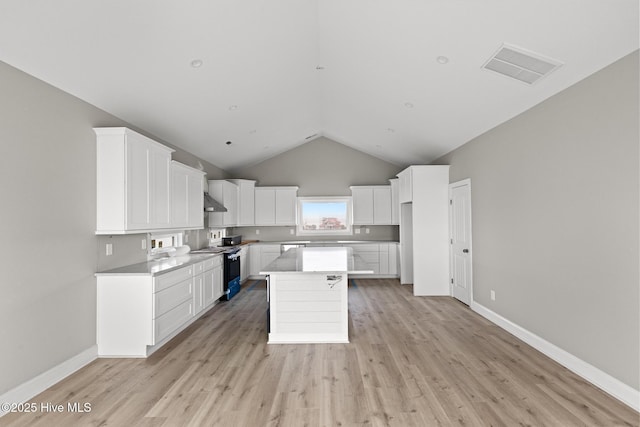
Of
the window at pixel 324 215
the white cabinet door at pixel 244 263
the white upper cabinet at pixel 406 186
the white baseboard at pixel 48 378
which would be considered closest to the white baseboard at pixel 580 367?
the white upper cabinet at pixel 406 186

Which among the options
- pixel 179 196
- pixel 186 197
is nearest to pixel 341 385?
pixel 179 196

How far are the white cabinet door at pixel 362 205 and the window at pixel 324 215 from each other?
0.78 ft

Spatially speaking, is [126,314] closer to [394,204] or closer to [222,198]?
[222,198]

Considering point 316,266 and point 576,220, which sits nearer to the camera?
point 576,220

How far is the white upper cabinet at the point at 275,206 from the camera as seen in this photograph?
7695mm

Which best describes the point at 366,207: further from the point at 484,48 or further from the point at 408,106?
the point at 484,48

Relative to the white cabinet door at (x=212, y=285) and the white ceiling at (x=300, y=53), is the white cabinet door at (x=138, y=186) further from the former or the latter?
the white cabinet door at (x=212, y=285)

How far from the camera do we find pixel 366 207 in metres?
7.70

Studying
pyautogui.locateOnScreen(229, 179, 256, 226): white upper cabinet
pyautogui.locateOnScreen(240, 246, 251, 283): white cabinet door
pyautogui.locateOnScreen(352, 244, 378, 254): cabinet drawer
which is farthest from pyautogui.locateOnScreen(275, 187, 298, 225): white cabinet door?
pyautogui.locateOnScreen(352, 244, 378, 254): cabinet drawer

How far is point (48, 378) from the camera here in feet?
8.75

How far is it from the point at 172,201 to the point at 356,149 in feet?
16.6

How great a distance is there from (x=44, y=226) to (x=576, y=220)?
4726mm

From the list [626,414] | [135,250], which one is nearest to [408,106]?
[626,414]

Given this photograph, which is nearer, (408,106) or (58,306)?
(58,306)
